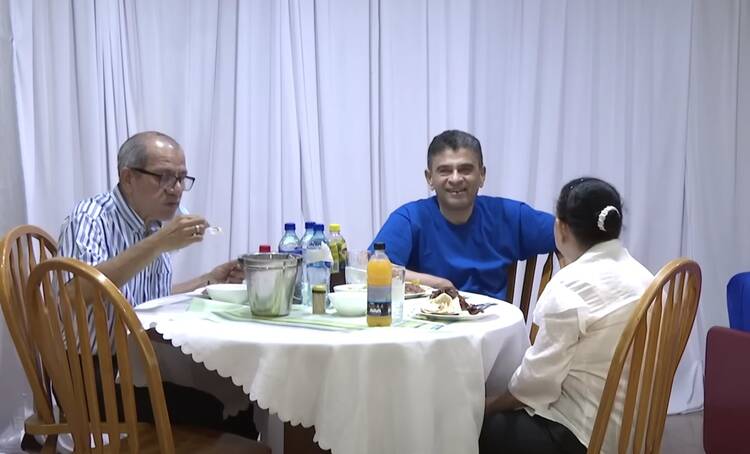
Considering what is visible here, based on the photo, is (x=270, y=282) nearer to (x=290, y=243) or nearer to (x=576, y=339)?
(x=290, y=243)

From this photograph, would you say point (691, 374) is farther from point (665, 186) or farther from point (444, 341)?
point (444, 341)

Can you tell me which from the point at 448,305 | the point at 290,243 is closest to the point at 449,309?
the point at 448,305

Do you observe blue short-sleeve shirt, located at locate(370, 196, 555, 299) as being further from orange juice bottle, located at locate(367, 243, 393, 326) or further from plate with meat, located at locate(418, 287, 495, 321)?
orange juice bottle, located at locate(367, 243, 393, 326)

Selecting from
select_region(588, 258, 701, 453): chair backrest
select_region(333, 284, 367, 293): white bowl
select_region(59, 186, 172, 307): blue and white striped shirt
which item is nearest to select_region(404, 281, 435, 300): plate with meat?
select_region(333, 284, 367, 293): white bowl

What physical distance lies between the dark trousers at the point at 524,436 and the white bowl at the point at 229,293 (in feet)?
2.43

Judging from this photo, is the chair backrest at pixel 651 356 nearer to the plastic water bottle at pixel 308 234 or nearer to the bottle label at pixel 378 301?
the bottle label at pixel 378 301

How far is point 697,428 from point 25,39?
138 inches

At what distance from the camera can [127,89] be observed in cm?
277

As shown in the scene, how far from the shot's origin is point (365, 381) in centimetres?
133

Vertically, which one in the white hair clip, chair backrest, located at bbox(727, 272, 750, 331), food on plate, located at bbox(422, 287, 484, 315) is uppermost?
the white hair clip

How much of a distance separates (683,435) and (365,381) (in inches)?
89.7

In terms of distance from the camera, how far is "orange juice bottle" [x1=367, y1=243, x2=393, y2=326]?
1.50m

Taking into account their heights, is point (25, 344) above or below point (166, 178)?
below

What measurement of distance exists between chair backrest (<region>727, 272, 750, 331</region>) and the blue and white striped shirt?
2.07 metres
